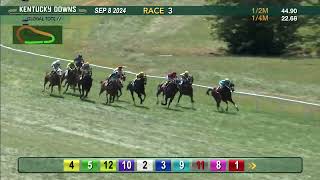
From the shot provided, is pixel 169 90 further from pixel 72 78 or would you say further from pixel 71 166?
pixel 71 166

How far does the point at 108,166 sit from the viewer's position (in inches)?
668

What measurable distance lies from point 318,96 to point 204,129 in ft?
17.8

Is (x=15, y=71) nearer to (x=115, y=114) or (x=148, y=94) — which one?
(x=115, y=114)

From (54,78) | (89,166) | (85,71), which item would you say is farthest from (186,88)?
(89,166)

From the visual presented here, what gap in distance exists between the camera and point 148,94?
2420cm

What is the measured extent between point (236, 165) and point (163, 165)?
6.37 feet

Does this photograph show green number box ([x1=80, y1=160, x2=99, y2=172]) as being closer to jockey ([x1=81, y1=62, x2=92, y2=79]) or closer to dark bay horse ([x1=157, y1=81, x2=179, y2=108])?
dark bay horse ([x1=157, y1=81, x2=179, y2=108])

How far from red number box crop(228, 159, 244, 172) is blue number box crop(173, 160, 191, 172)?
115 cm

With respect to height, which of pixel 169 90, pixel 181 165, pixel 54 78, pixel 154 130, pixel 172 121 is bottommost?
pixel 154 130

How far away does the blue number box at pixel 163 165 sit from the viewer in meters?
Result: 16.6

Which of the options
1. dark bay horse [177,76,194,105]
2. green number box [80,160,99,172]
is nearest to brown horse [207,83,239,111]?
dark bay horse [177,76,194,105]

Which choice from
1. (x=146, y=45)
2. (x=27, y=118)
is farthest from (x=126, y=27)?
(x=27, y=118)

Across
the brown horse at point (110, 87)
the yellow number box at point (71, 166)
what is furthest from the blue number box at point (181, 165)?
the brown horse at point (110, 87)

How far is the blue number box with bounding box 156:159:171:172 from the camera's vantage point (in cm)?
1664
